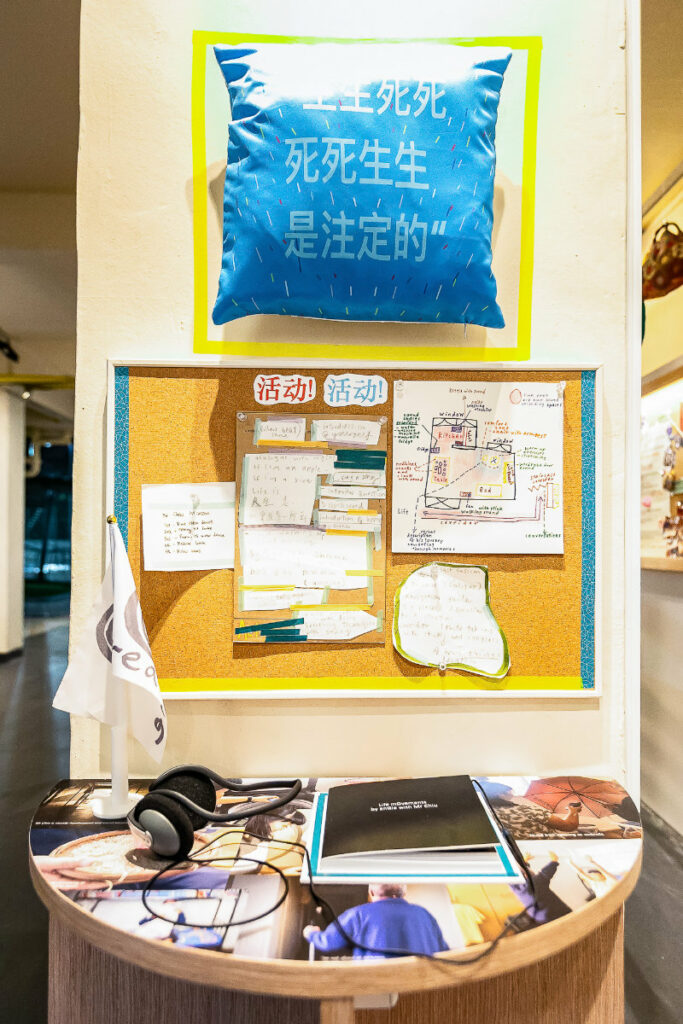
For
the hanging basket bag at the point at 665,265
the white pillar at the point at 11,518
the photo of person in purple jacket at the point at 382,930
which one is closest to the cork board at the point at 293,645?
the photo of person in purple jacket at the point at 382,930

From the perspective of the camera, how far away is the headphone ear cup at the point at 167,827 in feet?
2.93

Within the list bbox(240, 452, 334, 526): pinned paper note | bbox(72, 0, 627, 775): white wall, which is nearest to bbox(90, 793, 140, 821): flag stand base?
bbox(72, 0, 627, 775): white wall

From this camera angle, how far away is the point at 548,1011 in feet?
3.50

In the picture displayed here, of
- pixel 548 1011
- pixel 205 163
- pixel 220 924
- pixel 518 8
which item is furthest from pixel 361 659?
pixel 518 8

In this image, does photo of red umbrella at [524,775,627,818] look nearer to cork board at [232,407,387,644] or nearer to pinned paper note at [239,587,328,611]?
cork board at [232,407,387,644]

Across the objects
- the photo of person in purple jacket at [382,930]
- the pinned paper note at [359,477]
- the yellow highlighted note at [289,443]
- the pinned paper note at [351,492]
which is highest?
the yellow highlighted note at [289,443]

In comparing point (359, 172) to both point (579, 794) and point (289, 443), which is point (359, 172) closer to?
point (289, 443)

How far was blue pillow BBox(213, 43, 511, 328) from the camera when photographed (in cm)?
101

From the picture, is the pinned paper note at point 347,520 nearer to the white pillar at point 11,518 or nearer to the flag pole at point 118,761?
the flag pole at point 118,761

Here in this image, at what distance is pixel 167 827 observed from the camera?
0.89 metres

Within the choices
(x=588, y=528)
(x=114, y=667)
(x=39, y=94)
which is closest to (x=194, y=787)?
(x=114, y=667)

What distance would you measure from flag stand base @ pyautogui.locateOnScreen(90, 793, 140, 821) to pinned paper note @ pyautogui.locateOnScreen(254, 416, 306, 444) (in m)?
0.66

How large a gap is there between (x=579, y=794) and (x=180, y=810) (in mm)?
A: 673

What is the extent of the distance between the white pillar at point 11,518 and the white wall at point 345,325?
505 centimetres
